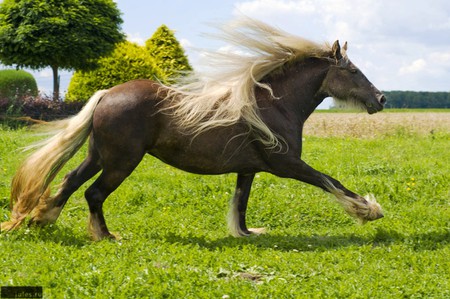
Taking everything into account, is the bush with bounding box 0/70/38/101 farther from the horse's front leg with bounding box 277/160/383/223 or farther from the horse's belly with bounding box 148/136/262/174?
the horse's front leg with bounding box 277/160/383/223

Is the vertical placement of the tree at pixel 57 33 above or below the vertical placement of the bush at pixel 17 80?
above

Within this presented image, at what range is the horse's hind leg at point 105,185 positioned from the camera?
6.57m

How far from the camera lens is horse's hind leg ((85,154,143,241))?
21.5 ft

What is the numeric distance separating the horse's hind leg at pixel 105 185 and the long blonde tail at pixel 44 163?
1.45 feet

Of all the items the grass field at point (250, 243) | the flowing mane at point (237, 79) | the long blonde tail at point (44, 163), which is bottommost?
the grass field at point (250, 243)

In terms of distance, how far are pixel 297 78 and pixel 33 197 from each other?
10.1 feet

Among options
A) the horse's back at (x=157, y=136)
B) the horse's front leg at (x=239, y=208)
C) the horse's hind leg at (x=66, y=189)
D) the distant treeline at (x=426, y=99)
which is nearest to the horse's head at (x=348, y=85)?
the horse's back at (x=157, y=136)

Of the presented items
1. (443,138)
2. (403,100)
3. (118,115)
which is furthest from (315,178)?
(403,100)

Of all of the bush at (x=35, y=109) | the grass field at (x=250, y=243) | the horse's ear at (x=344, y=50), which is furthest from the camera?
the bush at (x=35, y=109)

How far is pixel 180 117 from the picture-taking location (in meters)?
6.64

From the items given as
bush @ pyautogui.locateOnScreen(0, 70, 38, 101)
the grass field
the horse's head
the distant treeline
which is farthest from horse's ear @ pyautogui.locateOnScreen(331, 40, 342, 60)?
the distant treeline

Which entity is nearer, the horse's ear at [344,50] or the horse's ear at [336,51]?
the horse's ear at [336,51]

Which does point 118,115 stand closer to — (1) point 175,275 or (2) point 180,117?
(2) point 180,117

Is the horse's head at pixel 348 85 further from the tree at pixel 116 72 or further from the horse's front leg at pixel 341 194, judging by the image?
the tree at pixel 116 72
